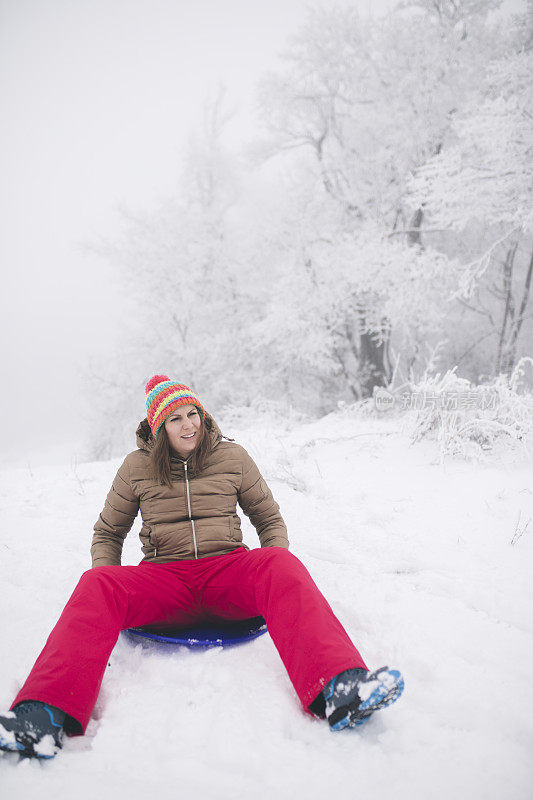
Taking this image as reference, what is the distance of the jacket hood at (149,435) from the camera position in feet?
6.32

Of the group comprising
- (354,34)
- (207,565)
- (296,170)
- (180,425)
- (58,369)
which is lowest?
(58,369)

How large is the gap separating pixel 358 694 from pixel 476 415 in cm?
309

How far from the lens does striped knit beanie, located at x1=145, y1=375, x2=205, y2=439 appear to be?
75.0 inches

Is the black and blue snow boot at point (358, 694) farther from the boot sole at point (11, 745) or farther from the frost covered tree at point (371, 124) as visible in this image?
the frost covered tree at point (371, 124)

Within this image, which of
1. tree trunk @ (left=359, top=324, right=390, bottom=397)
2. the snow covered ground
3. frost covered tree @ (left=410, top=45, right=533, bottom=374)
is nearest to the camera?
the snow covered ground

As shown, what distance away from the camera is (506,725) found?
1.18m

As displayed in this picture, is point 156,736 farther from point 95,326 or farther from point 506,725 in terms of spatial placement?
point 95,326

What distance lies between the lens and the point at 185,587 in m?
1.65

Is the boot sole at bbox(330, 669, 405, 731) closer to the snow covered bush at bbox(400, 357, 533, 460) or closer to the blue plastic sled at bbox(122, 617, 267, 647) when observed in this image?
the blue plastic sled at bbox(122, 617, 267, 647)

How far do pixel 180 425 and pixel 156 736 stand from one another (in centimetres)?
111

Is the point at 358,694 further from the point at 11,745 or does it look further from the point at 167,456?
the point at 167,456

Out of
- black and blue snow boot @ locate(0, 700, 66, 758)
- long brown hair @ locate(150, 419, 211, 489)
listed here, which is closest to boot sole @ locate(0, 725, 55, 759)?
black and blue snow boot @ locate(0, 700, 66, 758)

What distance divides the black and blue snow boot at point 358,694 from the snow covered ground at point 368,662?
7cm

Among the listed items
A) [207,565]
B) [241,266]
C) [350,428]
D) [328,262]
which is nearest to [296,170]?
[241,266]
